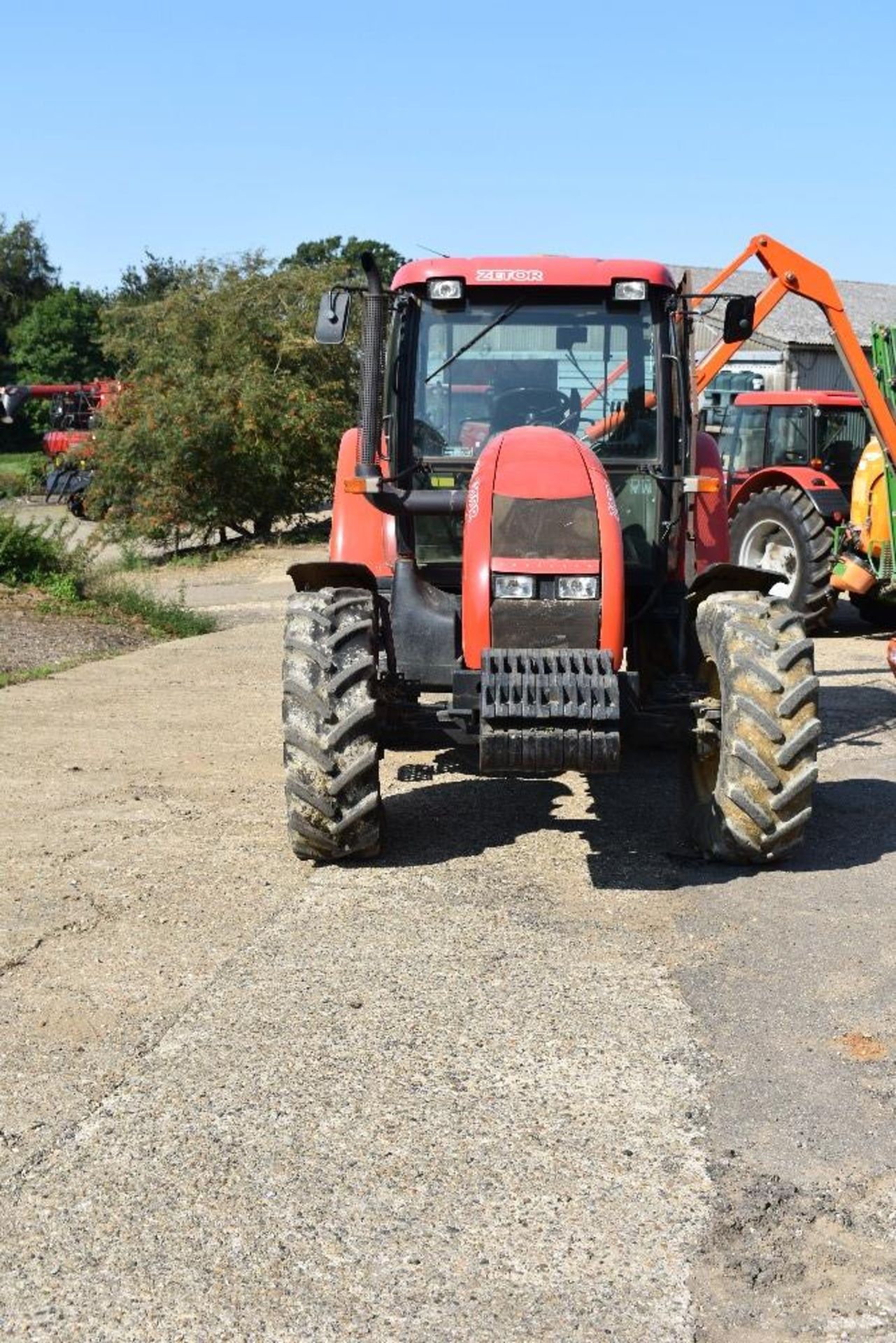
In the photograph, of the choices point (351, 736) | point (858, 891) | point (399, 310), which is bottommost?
point (858, 891)

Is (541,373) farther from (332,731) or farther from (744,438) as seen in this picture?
(744,438)

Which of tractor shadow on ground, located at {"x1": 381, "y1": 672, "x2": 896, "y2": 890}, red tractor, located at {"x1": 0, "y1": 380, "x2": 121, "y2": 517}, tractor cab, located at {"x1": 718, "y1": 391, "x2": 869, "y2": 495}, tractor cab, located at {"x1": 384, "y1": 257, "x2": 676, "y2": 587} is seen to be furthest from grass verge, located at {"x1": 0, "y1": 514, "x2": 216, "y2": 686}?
red tractor, located at {"x1": 0, "y1": 380, "x2": 121, "y2": 517}

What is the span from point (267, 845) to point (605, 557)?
207 cm

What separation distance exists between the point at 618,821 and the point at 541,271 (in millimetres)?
2563

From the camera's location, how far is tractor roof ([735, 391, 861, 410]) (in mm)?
14914

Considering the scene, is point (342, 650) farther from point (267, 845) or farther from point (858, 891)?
point (858, 891)

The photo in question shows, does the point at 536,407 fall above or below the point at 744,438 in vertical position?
above

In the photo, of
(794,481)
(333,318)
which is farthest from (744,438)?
(333,318)

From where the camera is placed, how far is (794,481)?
47.4 ft

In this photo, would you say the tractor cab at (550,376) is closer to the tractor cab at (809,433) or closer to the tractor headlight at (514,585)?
the tractor headlight at (514,585)

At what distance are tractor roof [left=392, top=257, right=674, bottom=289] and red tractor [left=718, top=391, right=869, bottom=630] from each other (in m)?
7.08

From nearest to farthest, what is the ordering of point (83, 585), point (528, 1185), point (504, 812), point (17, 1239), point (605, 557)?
point (17, 1239), point (528, 1185), point (605, 557), point (504, 812), point (83, 585)

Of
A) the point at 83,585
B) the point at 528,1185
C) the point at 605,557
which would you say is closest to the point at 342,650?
the point at 605,557

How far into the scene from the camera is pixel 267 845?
23.4ft
